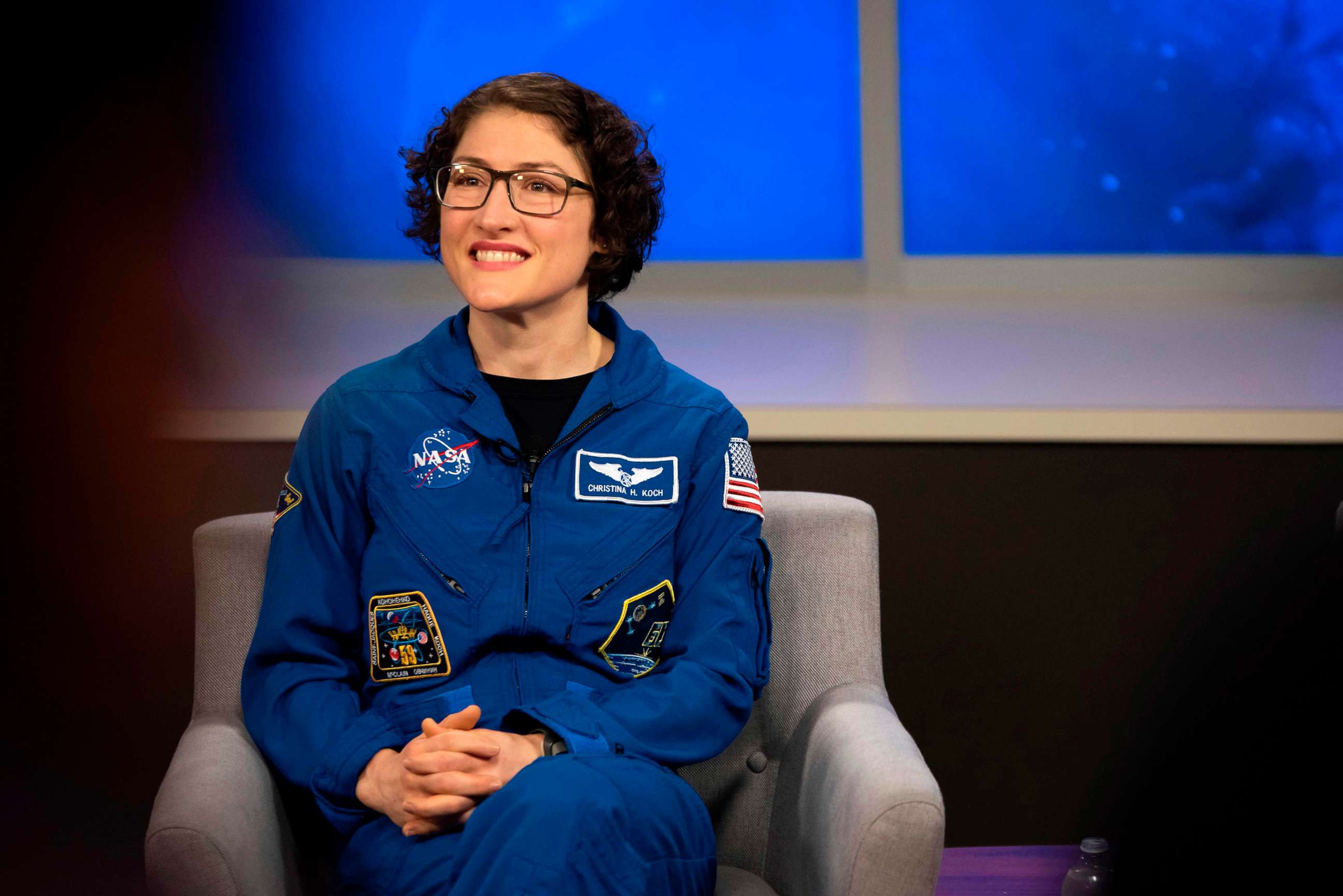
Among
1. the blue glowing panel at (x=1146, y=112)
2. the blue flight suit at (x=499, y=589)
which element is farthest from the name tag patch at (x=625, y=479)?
the blue glowing panel at (x=1146, y=112)

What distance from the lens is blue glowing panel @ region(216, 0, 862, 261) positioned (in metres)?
2.54

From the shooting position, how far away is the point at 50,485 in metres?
2.12

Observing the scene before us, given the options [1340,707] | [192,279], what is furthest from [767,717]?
[192,279]

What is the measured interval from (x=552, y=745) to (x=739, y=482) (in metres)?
0.43

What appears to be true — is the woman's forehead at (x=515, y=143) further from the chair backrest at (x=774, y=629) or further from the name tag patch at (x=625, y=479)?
the chair backrest at (x=774, y=629)

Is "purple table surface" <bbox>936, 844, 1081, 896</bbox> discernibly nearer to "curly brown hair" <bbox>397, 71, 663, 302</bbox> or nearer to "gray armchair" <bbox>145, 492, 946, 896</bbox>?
"gray armchair" <bbox>145, 492, 946, 896</bbox>

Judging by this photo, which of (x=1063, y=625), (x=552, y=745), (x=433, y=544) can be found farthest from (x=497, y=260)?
(x=1063, y=625)

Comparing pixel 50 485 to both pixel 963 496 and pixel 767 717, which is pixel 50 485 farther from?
pixel 963 496

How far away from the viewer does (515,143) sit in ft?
5.13

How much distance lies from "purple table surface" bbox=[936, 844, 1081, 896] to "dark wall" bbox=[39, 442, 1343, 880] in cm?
5

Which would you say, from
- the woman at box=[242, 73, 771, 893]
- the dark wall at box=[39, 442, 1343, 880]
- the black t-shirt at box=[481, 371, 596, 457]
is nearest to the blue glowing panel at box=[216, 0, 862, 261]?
the dark wall at box=[39, 442, 1343, 880]

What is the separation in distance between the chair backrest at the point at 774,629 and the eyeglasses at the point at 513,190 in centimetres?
52

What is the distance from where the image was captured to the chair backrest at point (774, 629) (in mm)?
1660

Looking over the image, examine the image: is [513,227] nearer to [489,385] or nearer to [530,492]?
[489,385]
